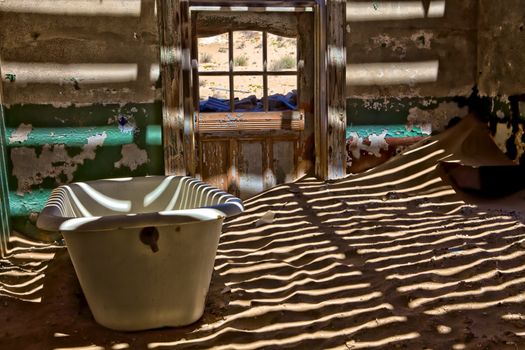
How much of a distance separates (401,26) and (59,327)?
4.18 meters

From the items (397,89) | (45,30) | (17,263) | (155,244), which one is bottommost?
(17,263)

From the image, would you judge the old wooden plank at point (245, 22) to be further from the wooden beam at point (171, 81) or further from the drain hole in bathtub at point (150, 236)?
the drain hole in bathtub at point (150, 236)

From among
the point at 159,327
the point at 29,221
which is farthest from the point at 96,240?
the point at 29,221

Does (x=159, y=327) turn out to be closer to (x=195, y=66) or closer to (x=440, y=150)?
(x=195, y=66)

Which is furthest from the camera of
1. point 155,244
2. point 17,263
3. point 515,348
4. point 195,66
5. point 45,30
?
point 195,66

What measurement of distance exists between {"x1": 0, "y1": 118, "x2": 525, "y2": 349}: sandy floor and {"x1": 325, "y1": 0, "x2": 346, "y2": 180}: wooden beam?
0.86ft

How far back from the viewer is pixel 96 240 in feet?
8.98

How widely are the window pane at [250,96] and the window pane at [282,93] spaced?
0.36ft

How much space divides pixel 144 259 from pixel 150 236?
13 centimetres

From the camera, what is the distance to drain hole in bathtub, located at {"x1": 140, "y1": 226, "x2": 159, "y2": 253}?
2.74m

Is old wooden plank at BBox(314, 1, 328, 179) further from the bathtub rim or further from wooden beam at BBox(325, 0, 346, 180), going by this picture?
the bathtub rim

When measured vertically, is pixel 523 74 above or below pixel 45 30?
below

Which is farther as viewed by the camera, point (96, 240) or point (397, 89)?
point (397, 89)

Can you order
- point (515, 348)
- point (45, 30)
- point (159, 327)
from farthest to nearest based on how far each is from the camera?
point (45, 30) → point (159, 327) → point (515, 348)
